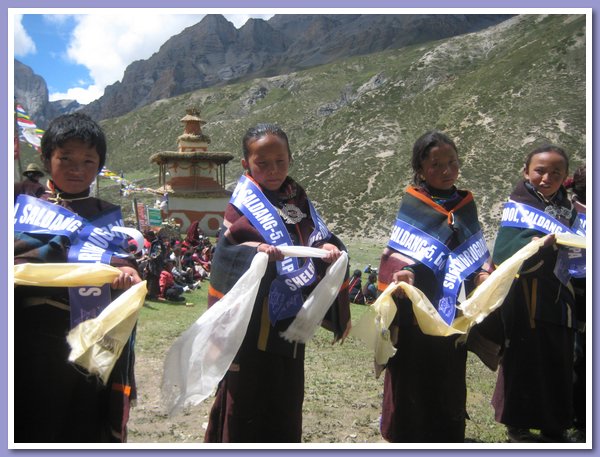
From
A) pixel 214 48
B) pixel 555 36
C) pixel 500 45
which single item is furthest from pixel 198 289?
pixel 214 48

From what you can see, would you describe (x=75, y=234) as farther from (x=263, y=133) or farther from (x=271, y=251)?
(x=263, y=133)

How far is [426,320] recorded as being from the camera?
345 cm

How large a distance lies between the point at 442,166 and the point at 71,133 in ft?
7.55

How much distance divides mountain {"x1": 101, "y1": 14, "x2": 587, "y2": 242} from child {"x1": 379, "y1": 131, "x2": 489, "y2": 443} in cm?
2110

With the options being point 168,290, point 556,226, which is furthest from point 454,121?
point 556,226

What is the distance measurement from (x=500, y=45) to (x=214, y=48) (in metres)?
131

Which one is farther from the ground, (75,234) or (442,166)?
(442,166)

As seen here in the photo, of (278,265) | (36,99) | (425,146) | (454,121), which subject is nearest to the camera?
(278,265)

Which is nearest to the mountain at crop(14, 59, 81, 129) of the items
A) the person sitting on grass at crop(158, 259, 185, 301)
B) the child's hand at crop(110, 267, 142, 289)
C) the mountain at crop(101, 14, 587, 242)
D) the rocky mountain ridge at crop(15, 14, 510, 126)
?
the rocky mountain ridge at crop(15, 14, 510, 126)

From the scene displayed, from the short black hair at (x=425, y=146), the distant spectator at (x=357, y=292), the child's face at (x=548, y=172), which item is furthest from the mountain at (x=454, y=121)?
the short black hair at (x=425, y=146)

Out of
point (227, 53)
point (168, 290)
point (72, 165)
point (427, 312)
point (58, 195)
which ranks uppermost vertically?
point (227, 53)

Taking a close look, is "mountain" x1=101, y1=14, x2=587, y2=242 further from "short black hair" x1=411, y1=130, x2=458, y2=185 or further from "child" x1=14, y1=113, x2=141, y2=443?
"child" x1=14, y1=113, x2=141, y2=443

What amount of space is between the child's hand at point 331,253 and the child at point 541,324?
144 cm

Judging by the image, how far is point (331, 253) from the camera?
131 inches
